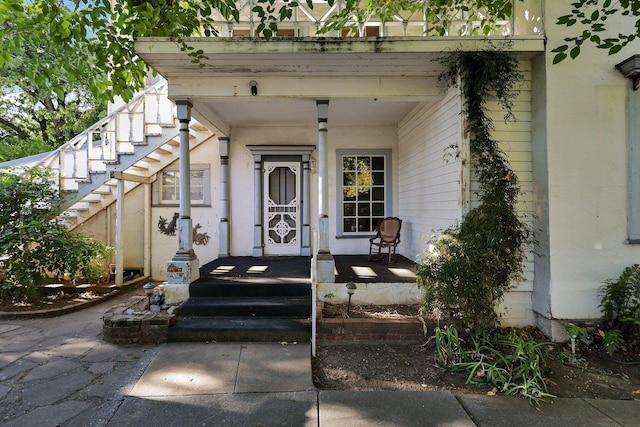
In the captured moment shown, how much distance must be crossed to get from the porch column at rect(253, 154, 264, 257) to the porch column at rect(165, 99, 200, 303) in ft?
6.70

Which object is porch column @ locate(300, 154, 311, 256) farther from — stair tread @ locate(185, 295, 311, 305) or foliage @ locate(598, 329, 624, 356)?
foliage @ locate(598, 329, 624, 356)

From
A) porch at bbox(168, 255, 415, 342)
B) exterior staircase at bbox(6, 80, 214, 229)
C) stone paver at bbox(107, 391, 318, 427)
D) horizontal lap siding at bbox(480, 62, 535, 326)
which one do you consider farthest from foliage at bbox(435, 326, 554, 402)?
exterior staircase at bbox(6, 80, 214, 229)

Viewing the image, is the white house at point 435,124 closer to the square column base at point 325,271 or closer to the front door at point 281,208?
the square column base at point 325,271

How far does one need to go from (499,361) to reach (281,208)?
4854 mm

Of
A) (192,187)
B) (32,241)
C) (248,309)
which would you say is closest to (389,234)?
(248,309)

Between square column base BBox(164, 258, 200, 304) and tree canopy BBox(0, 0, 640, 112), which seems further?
square column base BBox(164, 258, 200, 304)

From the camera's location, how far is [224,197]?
7074 millimetres

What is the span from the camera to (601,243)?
13.8 ft

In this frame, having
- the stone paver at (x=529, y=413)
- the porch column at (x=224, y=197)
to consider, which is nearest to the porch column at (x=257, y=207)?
the porch column at (x=224, y=197)

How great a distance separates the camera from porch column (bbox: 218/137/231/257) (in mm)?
6984

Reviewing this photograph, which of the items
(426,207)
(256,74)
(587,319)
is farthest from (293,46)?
(587,319)

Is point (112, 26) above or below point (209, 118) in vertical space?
above

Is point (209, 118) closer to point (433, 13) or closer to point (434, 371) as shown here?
point (433, 13)

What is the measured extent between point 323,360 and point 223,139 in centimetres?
497
